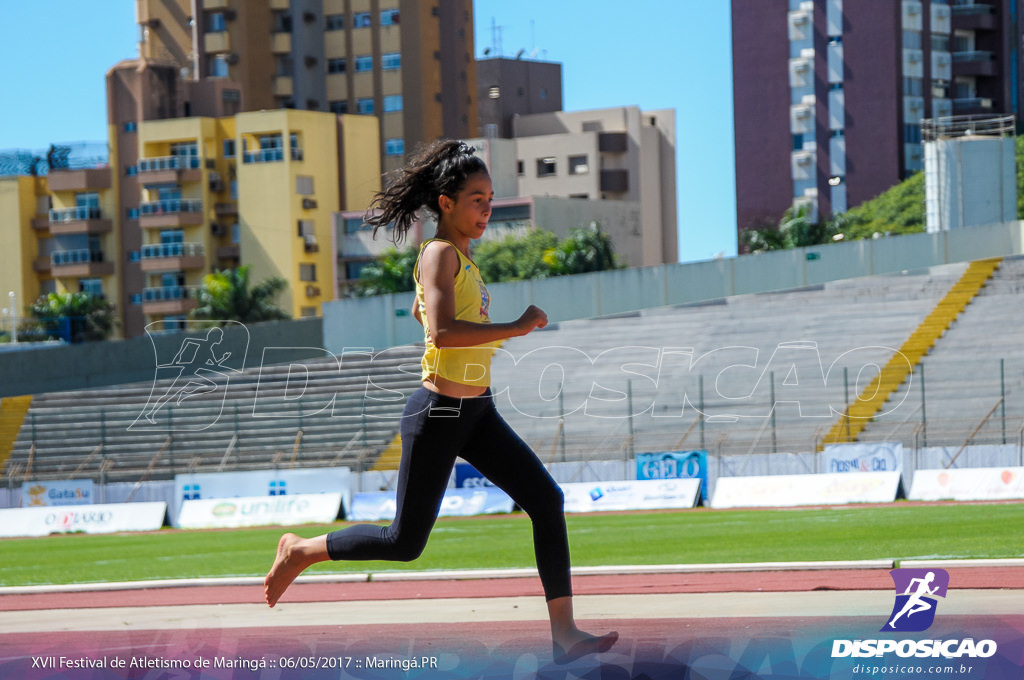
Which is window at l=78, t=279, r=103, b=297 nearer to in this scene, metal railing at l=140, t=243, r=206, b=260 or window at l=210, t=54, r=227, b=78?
metal railing at l=140, t=243, r=206, b=260

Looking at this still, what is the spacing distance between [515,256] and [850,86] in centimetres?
2867

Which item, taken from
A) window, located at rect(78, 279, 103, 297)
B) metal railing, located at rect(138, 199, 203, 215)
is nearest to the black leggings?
metal railing, located at rect(138, 199, 203, 215)

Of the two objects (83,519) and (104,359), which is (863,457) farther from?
(104,359)

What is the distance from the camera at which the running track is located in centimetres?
554

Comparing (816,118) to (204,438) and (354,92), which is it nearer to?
(354,92)

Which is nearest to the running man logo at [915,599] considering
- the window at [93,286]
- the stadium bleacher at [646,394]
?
the stadium bleacher at [646,394]

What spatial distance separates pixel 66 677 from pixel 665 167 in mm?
87968

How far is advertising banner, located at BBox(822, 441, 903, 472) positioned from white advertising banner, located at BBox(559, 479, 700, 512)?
269 cm

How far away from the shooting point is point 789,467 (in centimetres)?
2522

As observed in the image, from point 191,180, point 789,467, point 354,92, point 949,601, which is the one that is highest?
point 354,92

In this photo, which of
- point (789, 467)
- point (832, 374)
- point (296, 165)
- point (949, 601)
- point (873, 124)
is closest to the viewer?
point (949, 601)

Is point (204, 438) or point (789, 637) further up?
point (789, 637)

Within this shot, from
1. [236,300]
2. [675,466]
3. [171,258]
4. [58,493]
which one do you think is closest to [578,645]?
[675,466]

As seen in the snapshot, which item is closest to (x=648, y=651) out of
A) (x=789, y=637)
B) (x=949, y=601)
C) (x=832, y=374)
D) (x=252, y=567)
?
(x=789, y=637)
